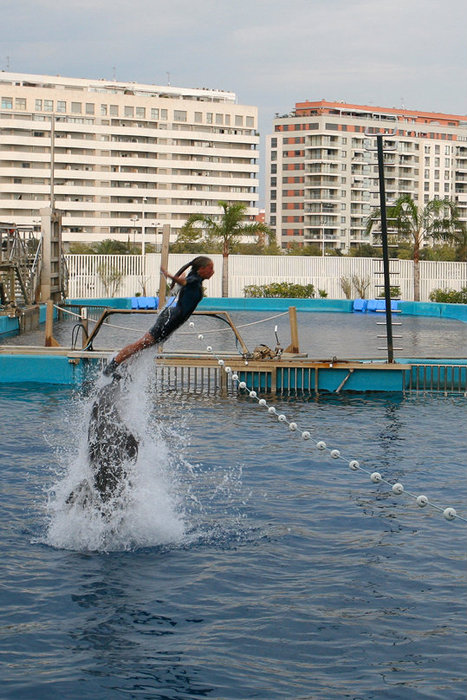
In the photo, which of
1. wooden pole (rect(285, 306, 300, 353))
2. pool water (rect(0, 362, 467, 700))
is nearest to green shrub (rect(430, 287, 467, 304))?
wooden pole (rect(285, 306, 300, 353))

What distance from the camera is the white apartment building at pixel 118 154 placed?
110500mm

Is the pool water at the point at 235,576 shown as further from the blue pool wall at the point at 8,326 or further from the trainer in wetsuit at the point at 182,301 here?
the blue pool wall at the point at 8,326

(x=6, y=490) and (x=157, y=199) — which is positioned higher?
(x=157, y=199)

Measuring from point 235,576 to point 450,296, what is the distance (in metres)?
40.8

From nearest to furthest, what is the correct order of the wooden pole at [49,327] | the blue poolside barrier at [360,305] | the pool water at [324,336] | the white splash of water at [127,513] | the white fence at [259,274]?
the white splash of water at [127,513] < the wooden pole at [49,327] < the pool water at [324,336] < the blue poolside barrier at [360,305] < the white fence at [259,274]

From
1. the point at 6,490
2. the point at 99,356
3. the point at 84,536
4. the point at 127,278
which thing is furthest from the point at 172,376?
the point at 127,278

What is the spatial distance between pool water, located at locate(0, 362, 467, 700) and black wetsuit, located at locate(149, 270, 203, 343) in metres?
0.91

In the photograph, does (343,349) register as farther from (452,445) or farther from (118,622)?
(118,622)

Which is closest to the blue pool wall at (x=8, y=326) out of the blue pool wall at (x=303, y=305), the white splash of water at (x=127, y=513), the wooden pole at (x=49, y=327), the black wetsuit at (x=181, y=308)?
the wooden pole at (x=49, y=327)

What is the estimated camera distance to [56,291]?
40031 millimetres

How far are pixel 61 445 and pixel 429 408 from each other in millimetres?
7447

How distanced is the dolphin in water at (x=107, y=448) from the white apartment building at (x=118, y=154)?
99.4 m

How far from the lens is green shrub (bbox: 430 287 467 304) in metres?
48.0

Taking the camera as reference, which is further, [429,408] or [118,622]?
[429,408]
